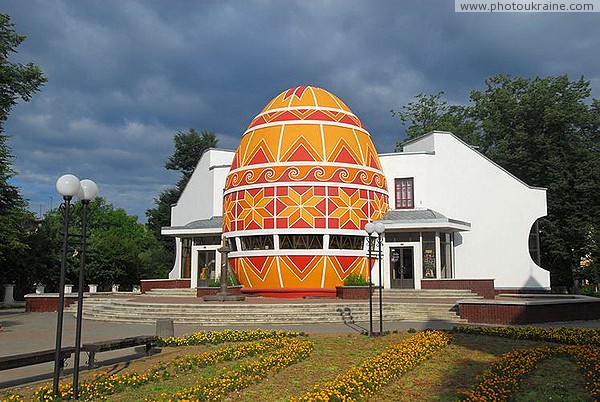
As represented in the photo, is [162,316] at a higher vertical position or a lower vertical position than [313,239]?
lower

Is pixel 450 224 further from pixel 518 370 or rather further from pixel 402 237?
pixel 518 370

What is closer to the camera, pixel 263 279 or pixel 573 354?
pixel 573 354

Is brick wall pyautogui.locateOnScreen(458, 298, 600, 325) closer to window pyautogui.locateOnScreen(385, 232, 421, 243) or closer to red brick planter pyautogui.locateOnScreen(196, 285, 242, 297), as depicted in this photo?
window pyautogui.locateOnScreen(385, 232, 421, 243)

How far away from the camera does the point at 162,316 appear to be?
18.5 meters

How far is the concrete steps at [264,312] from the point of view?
59.1 feet

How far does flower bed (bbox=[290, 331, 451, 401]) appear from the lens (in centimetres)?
741

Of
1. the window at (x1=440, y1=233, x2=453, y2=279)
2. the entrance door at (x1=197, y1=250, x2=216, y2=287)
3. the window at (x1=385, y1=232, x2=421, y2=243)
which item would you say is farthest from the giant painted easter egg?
the entrance door at (x1=197, y1=250, x2=216, y2=287)

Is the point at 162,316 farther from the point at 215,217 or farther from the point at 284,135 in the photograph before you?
the point at 215,217

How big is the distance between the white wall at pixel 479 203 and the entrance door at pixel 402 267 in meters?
3.23

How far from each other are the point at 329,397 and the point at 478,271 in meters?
24.8

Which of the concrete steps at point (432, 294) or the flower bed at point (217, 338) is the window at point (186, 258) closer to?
the concrete steps at point (432, 294)

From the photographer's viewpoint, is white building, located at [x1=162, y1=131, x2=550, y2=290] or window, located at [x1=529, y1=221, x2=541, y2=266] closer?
white building, located at [x1=162, y1=131, x2=550, y2=290]

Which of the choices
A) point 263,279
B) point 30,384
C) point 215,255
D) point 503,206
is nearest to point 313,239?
point 263,279

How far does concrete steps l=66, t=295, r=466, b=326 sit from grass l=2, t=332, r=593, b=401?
19.2 ft
